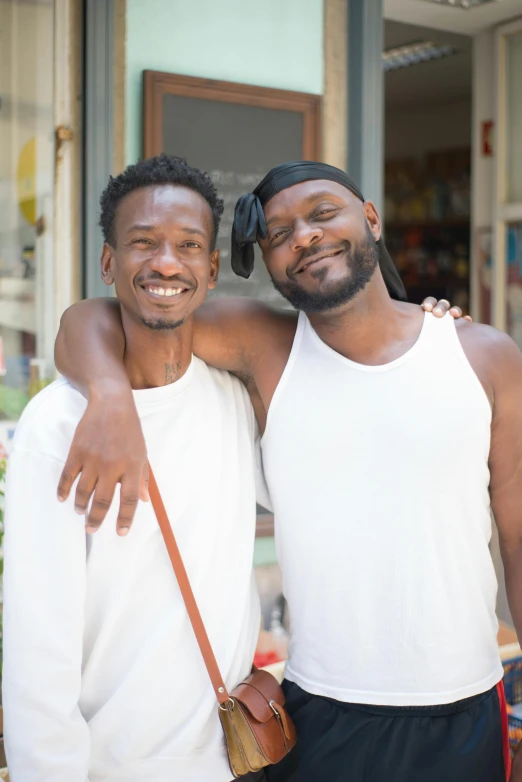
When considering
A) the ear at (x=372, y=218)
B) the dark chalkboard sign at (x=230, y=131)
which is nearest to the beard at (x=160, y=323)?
the ear at (x=372, y=218)

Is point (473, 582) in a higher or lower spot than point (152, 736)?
higher

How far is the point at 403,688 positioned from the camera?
82.2 inches

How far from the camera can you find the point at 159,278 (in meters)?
1.90

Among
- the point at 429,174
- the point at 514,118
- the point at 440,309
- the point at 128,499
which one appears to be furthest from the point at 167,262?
the point at 429,174

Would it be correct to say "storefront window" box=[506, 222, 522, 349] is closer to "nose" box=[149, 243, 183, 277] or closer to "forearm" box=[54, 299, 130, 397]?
"forearm" box=[54, 299, 130, 397]

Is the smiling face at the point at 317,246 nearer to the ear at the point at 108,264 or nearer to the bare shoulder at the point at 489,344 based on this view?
the bare shoulder at the point at 489,344

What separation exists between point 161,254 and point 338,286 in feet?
1.49

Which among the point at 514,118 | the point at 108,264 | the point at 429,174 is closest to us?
the point at 108,264

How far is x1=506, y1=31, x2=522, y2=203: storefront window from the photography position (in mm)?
5148

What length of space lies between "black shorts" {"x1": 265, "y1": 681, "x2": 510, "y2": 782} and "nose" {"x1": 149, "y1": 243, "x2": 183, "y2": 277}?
3.56 feet

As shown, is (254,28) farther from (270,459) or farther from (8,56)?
(270,459)

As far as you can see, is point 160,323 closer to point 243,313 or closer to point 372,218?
point 243,313

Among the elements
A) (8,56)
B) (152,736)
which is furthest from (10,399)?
(152,736)

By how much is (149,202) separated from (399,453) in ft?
2.69
